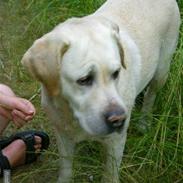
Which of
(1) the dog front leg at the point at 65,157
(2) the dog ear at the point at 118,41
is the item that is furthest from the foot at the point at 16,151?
(2) the dog ear at the point at 118,41

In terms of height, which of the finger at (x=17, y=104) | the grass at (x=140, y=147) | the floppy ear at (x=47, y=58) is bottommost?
the grass at (x=140, y=147)

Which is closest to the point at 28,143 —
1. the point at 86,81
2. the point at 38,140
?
the point at 38,140

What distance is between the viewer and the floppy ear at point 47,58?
8.02 feet

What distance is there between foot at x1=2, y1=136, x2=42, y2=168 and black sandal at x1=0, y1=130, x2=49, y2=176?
0.02 metres

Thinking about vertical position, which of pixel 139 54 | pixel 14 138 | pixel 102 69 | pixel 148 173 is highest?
pixel 102 69

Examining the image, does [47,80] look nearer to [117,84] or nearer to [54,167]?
[117,84]

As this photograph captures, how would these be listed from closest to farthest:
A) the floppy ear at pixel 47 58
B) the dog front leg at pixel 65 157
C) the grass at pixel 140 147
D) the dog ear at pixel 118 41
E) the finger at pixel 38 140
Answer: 1. the floppy ear at pixel 47 58
2. the dog ear at pixel 118 41
3. the dog front leg at pixel 65 157
4. the grass at pixel 140 147
5. the finger at pixel 38 140

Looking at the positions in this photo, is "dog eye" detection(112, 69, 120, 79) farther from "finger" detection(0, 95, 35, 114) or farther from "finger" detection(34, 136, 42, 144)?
"finger" detection(34, 136, 42, 144)

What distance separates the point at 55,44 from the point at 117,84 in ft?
1.30

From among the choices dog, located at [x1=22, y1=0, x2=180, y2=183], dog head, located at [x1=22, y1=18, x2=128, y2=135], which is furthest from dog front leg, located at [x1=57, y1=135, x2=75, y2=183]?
dog head, located at [x1=22, y1=18, x2=128, y2=135]

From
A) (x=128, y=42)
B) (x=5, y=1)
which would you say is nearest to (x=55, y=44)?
(x=128, y=42)

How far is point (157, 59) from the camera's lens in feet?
10.7

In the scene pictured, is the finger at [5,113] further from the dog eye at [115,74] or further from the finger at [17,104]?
the dog eye at [115,74]

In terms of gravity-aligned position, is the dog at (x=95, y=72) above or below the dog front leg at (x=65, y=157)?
above
